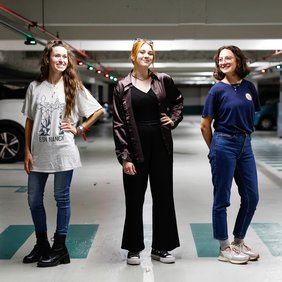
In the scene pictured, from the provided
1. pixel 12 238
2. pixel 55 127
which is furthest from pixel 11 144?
pixel 55 127

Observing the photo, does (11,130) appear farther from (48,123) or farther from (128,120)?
(128,120)

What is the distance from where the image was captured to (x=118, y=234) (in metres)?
4.49

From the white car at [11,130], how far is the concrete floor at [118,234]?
1190 mm

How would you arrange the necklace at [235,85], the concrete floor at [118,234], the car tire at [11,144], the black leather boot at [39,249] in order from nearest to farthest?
1. the concrete floor at [118,234]
2. the necklace at [235,85]
3. the black leather boot at [39,249]
4. the car tire at [11,144]

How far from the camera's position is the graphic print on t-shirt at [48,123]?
3486 millimetres

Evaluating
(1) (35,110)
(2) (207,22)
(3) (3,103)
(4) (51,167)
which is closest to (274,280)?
(4) (51,167)

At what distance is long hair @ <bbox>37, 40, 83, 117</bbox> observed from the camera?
353 cm

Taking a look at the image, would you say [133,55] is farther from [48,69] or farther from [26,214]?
[26,214]

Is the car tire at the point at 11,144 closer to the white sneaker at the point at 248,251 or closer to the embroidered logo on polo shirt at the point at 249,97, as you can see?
the white sneaker at the point at 248,251

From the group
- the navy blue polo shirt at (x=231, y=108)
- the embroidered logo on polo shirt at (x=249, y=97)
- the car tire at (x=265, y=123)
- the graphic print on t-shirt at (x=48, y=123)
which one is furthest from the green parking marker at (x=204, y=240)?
the car tire at (x=265, y=123)

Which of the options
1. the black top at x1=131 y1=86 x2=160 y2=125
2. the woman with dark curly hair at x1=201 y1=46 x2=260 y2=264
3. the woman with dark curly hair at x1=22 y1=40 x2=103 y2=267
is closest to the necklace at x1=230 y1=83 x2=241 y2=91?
the woman with dark curly hair at x1=201 y1=46 x2=260 y2=264

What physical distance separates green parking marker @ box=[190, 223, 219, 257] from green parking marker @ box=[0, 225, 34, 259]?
5.32 ft

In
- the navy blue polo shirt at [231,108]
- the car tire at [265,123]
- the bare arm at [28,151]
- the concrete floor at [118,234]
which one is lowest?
the car tire at [265,123]

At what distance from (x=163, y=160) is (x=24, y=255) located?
148 centimetres
